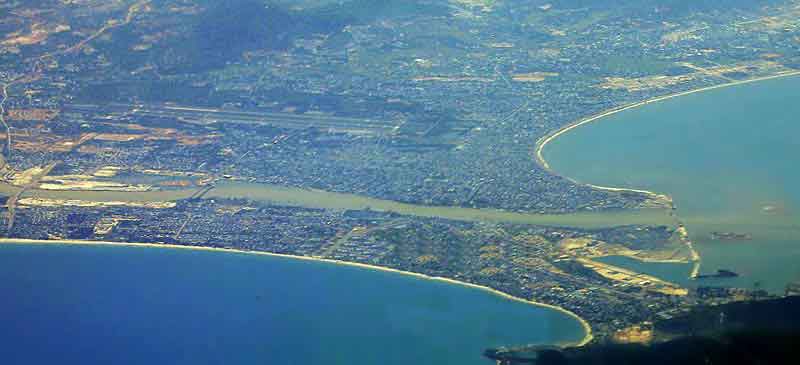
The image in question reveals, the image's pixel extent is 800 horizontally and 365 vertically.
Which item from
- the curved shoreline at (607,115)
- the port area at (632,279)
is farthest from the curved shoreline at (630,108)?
the port area at (632,279)

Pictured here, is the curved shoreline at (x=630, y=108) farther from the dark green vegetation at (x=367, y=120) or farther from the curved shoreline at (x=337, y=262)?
the curved shoreline at (x=337, y=262)

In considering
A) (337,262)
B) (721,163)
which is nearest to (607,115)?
(721,163)

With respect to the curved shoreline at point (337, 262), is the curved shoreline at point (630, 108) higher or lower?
higher

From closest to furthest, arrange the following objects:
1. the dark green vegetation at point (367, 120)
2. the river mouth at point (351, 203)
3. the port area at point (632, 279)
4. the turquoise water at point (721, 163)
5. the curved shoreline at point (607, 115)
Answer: the port area at point (632, 279)
the turquoise water at point (721, 163)
the dark green vegetation at point (367, 120)
the river mouth at point (351, 203)
the curved shoreline at point (607, 115)

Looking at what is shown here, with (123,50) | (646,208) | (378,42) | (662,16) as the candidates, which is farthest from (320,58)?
(646,208)

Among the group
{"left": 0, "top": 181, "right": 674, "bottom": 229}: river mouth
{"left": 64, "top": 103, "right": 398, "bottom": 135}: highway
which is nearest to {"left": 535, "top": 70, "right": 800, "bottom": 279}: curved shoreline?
{"left": 0, "top": 181, "right": 674, "bottom": 229}: river mouth

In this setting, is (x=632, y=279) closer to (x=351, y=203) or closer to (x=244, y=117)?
(x=351, y=203)

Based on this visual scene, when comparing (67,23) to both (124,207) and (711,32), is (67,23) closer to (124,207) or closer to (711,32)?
(124,207)

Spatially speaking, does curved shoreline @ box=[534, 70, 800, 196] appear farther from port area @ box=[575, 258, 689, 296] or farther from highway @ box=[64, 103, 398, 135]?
highway @ box=[64, 103, 398, 135]
